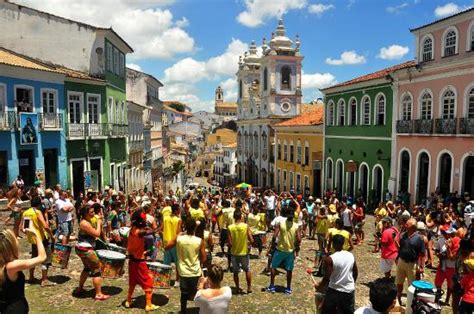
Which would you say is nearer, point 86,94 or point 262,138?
point 86,94

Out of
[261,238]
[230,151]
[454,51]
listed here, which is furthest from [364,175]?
[230,151]

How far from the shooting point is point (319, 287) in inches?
229

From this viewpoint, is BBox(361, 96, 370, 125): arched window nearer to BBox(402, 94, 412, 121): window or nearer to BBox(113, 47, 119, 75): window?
BBox(402, 94, 412, 121): window

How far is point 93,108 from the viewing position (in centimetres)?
2367

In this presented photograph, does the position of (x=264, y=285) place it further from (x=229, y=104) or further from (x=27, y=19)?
(x=229, y=104)

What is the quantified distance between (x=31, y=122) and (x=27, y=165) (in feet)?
7.05

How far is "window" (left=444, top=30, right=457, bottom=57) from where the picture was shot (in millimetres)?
19172

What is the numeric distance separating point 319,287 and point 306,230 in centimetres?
1003

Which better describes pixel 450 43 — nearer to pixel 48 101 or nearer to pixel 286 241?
pixel 286 241

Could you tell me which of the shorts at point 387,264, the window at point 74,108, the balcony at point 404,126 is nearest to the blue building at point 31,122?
the window at point 74,108

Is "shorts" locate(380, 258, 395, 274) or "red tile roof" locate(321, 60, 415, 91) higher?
"red tile roof" locate(321, 60, 415, 91)

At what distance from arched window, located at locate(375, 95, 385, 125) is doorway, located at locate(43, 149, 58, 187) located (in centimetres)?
1848

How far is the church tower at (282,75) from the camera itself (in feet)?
147

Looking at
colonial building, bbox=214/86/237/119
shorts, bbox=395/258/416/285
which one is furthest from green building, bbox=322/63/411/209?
colonial building, bbox=214/86/237/119
